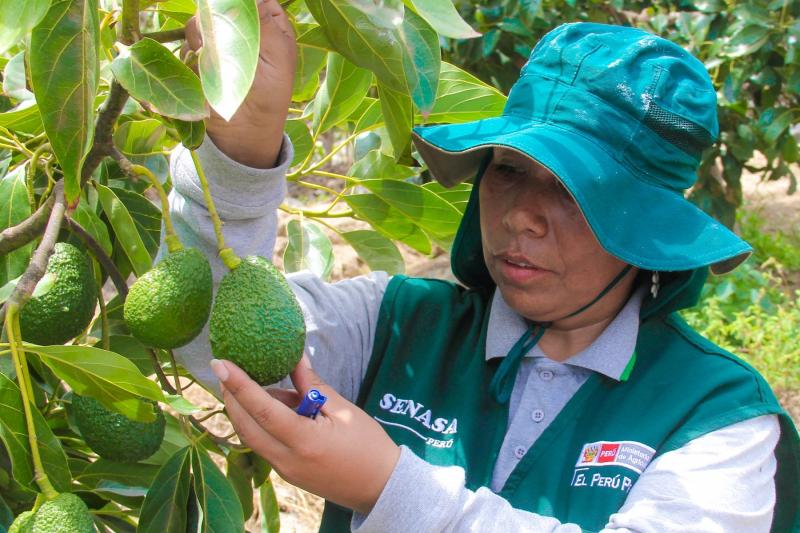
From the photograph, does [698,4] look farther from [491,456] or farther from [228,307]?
[228,307]

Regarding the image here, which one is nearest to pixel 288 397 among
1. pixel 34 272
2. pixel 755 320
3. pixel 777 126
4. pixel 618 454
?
pixel 34 272

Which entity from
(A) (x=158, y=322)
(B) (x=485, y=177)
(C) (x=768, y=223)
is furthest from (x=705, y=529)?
(C) (x=768, y=223)

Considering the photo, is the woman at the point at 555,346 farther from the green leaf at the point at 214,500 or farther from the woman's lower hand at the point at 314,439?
the green leaf at the point at 214,500

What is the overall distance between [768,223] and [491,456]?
4.56m

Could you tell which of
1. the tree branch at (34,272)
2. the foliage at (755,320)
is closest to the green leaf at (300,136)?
the tree branch at (34,272)

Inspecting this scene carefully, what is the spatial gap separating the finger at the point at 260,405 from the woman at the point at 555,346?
16 mm

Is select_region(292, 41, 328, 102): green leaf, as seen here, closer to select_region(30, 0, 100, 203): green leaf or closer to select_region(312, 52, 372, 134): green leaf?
select_region(312, 52, 372, 134): green leaf

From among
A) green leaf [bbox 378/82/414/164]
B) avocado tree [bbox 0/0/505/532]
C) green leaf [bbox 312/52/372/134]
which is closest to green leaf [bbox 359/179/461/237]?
avocado tree [bbox 0/0/505/532]

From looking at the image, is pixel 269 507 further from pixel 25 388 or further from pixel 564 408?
pixel 25 388

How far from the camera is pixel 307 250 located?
5.14 ft

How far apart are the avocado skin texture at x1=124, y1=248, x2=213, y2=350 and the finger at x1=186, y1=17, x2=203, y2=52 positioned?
20 cm

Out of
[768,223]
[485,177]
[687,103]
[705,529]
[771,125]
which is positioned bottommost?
[768,223]

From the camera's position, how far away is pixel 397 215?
5.10 ft

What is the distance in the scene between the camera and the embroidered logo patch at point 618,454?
4.05ft
